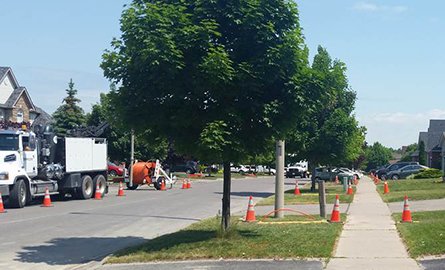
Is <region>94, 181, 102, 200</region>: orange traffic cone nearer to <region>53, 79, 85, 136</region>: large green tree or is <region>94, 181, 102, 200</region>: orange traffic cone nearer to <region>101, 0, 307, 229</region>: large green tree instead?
<region>101, 0, 307, 229</region>: large green tree

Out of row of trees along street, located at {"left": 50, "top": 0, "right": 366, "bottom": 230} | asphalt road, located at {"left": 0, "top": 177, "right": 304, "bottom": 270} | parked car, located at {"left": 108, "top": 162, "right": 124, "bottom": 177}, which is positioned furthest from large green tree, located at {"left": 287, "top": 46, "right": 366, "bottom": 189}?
parked car, located at {"left": 108, "top": 162, "right": 124, "bottom": 177}

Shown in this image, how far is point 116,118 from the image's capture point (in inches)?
492

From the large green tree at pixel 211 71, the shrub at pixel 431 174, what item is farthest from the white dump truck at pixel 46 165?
the shrub at pixel 431 174

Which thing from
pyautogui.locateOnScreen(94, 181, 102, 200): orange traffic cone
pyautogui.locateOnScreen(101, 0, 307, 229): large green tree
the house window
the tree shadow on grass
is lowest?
the tree shadow on grass

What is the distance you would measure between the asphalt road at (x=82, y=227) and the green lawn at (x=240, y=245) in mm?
1169

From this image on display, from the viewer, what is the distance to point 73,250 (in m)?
13.2

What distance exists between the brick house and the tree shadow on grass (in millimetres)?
38889

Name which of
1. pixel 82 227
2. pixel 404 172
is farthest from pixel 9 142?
pixel 404 172

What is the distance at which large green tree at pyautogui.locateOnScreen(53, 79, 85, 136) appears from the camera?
196 feet

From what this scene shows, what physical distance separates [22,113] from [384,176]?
34.5 metres

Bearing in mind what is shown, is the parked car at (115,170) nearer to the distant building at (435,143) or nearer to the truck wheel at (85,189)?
the truck wheel at (85,189)

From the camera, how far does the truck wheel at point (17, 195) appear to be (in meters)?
22.8

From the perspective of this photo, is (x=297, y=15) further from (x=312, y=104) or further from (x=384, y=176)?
(x=384, y=176)

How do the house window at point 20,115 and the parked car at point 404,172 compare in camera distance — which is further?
the parked car at point 404,172
